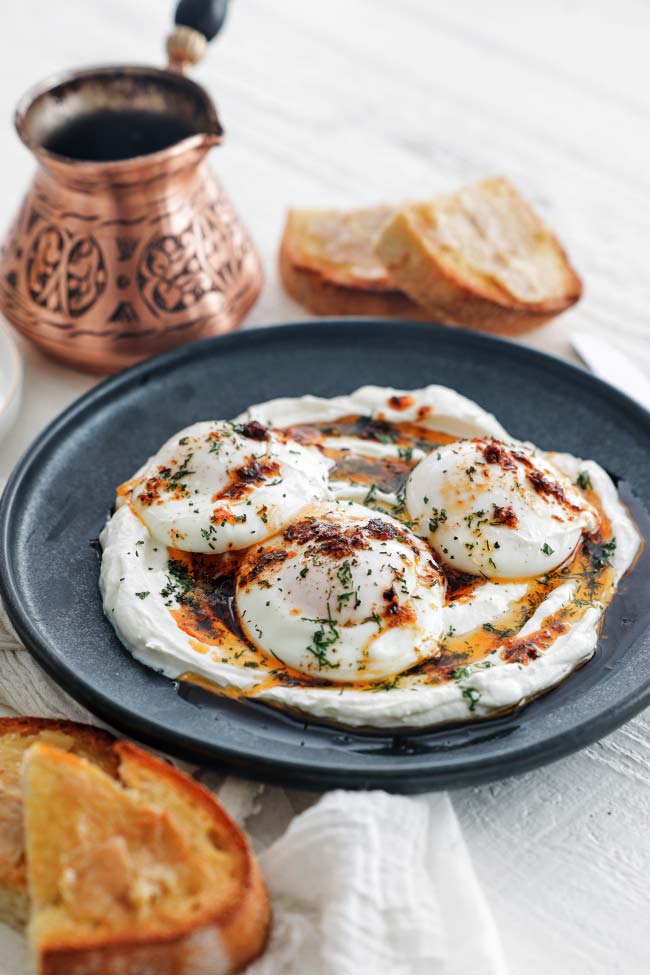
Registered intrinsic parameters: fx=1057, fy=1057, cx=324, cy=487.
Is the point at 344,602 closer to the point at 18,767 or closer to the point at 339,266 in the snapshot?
the point at 18,767

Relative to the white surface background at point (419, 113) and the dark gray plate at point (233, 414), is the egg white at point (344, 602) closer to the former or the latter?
the dark gray plate at point (233, 414)

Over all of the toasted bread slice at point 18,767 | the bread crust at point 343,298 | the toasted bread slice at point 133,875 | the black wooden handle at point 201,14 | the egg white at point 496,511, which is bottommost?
the toasted bread slice at point 18,767

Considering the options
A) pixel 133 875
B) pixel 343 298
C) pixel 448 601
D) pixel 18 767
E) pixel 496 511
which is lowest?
pixel 18 767

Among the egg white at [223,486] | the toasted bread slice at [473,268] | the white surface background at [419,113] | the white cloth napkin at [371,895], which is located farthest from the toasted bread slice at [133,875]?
the toasted bread slice at [473,268]

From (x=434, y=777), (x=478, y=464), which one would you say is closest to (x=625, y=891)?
(x=434, y=777)

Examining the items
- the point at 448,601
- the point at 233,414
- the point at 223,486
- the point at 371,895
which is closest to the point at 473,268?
the point at 233,414

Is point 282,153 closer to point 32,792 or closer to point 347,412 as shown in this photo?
point 347,412
